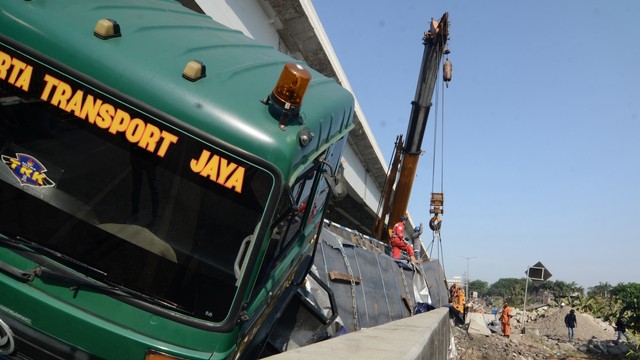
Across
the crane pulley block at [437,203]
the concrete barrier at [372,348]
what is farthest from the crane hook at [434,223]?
the concrete barrier at [372,348]

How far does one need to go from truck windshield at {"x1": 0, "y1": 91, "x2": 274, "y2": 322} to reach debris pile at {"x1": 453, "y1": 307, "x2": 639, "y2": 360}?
10411 millimetres

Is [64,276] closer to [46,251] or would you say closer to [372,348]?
[46,251]

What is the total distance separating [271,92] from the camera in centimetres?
386

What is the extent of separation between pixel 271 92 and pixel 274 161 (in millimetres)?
668

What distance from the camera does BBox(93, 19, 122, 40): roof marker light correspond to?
3666mm

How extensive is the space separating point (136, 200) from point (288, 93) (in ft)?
3.97

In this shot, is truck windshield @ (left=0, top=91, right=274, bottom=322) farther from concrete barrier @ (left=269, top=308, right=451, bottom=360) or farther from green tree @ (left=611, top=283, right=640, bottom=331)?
green tree @ (left=611, top=283, right=640, bottom=331)

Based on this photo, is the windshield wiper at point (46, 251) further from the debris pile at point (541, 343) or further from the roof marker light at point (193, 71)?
the debris pile at point (541, 343)

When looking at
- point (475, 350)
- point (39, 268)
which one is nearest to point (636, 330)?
point (475, 350)

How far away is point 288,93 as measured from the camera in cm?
362

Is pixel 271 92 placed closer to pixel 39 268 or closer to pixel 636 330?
pixel 39 268

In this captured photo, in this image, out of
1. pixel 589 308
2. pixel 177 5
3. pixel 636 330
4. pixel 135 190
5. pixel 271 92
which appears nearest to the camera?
pixel 135 190

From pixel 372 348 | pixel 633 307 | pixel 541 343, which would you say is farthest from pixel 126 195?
pixel 541 343

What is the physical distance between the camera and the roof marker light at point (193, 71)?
364 cm
